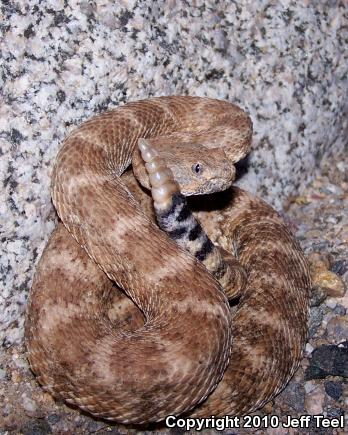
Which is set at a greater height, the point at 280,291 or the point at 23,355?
the point at 280,291

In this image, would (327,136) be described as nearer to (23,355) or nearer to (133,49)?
(133,49)

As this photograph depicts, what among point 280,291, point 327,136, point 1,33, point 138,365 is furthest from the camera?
point 327,136

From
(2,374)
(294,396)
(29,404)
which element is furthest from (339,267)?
(2,374)

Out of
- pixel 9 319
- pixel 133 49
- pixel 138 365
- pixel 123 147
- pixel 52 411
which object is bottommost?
pixel 52 411

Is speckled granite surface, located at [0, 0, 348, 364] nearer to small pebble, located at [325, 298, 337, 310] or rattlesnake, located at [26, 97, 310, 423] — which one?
rattlesnake, located at [26, 97, 310, 423]

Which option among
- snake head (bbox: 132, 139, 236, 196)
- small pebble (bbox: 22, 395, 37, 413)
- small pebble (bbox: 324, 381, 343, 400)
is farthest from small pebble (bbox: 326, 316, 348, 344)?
small pebble (bbox: 22, 395, 37, 413)

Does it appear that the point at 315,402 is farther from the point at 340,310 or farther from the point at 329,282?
the point at 329,282

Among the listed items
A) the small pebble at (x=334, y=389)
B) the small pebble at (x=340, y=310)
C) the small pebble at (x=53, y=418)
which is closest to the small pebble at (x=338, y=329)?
the small pebble at (x=340, y=310)

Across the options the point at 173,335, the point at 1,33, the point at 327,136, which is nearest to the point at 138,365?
the point at 173,335
